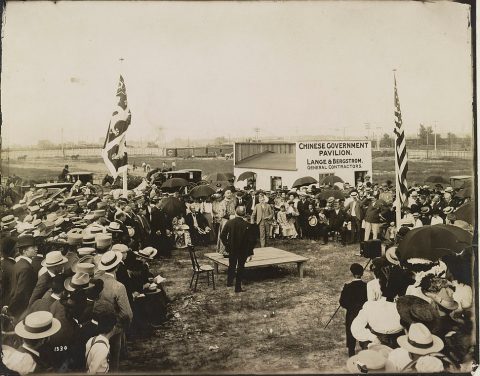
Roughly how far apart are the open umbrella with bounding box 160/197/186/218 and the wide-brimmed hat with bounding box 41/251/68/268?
123 centimetres

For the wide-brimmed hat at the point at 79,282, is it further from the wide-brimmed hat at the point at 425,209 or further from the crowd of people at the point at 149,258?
the wide-brimmed hat at the point at 425,209

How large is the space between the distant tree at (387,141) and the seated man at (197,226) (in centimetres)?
232

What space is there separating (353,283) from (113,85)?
141 inches

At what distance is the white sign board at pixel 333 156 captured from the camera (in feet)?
17.9

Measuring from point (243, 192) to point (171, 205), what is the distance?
0.86 meters

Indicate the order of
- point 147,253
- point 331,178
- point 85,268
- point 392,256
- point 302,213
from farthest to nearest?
1. point 302,213
2. point 331,178
3. point 392,256
4. point 147,253
5. point 85,268

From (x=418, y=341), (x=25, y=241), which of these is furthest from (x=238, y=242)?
(x=25, y=241)

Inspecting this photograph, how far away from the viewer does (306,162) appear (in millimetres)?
5500

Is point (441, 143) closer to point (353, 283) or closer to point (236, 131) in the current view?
point (353, 283)

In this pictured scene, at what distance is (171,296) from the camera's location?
5.21 metres

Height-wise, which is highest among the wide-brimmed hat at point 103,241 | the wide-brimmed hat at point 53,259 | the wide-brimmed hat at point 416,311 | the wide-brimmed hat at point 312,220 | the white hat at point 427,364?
the wide-brimmed hat at point 312,220

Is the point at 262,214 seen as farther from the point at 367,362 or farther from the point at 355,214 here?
the point at 367,362

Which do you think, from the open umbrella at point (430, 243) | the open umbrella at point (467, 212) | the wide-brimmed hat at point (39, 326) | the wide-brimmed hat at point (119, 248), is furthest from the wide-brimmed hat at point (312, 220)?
the wide-brimmed hat at point (39, 326)

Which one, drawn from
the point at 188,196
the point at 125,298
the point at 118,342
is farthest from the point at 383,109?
the point at 118,342
